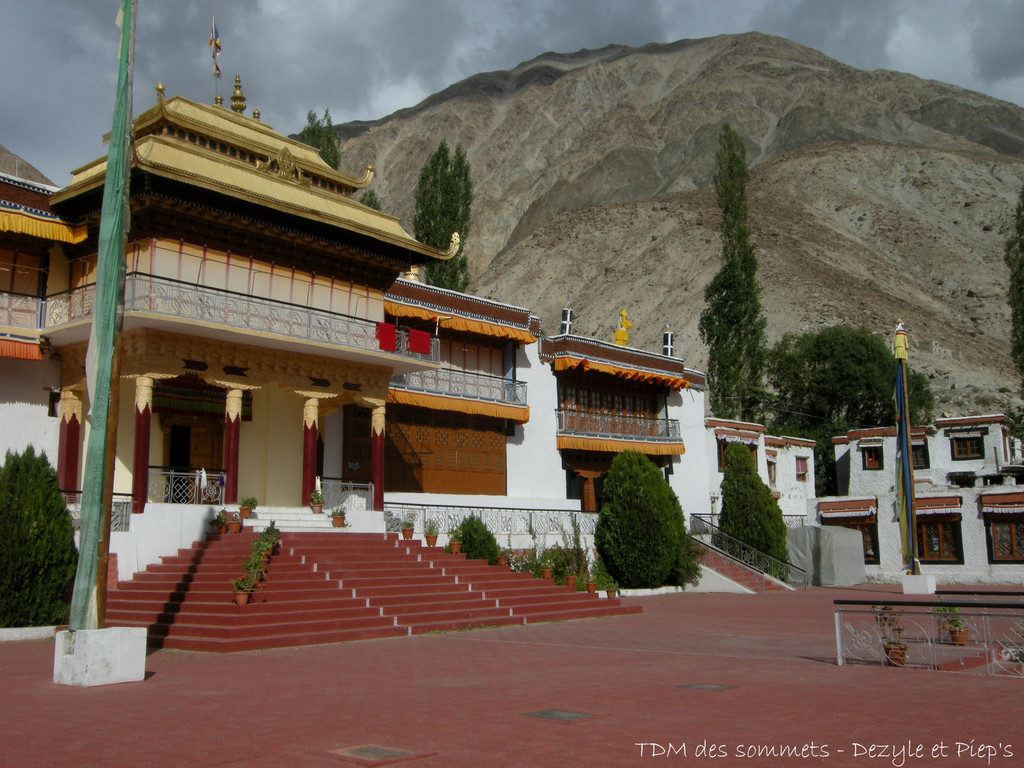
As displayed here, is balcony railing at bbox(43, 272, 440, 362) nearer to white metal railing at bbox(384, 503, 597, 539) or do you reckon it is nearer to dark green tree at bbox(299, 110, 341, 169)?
white metal railing at bbox(384, 503, 597, 539)

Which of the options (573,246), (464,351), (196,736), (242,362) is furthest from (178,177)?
(573,246)

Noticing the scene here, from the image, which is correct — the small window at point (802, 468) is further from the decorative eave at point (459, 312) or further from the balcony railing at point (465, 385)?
the balcony railing at point (465, 385)

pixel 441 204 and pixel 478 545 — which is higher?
pixel 441 204

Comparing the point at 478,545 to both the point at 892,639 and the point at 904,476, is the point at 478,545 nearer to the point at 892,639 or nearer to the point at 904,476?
the point at 904,476

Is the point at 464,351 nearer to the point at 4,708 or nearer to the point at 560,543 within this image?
the point at 560,543

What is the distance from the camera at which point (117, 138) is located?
11094 millimetres

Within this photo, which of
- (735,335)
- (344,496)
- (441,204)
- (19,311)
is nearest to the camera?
(19,311)

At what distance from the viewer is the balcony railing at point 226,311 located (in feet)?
57.0

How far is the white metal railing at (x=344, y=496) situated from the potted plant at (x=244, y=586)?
6.48 meters

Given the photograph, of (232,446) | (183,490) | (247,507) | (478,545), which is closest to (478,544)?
(478,545)

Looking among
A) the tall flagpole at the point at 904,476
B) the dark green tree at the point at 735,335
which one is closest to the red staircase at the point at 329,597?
the tall flagpole at the point at 904,476

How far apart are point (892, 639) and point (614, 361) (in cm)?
2101

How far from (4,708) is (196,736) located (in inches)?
100

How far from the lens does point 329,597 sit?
1560 centimetres
